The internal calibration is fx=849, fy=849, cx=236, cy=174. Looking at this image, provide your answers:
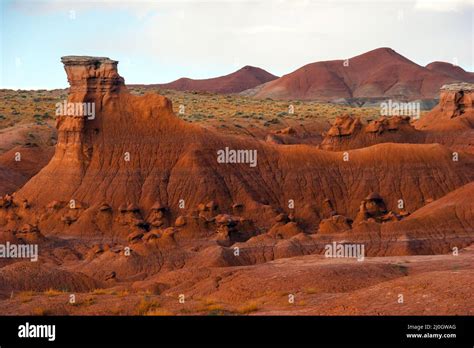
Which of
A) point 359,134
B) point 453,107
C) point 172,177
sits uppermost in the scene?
point 453,107

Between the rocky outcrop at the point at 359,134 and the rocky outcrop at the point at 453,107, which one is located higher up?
the rocky outcrop at the point at 453,107

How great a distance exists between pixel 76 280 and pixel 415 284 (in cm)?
1646

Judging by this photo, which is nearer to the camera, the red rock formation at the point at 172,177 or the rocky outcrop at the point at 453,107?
the red rock formation at the point at 172,177

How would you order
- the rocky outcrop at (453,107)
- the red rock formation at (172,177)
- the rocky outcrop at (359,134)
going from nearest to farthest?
the red rock formation at (172,177)
the rocky outcrop at (359,134)
the rocky outcrop at (453,107)

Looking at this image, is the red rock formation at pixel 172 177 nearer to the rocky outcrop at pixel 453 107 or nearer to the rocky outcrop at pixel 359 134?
the rocky outcrop at pixel 359 134

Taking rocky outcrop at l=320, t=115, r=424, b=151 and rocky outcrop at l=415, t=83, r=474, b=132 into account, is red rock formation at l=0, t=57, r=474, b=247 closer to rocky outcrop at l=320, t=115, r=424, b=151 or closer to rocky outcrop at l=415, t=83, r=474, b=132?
rocky outcrop at l=320, t=115, r=424, b=151

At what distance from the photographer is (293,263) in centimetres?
4088

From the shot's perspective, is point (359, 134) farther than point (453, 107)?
No

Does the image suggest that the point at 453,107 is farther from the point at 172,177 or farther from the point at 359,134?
the point at 172,177

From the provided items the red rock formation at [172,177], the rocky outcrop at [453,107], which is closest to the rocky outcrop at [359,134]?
the red rock formation at [172,177]

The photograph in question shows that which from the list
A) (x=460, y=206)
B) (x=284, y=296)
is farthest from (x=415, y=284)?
(x=460, y=206)

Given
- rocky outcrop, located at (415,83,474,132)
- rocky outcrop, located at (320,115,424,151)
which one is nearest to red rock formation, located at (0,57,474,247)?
rocky outcrop, located at (320,115,424,151)

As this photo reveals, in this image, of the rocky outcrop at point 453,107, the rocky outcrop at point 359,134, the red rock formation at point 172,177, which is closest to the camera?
the red rock formation at point 172,177

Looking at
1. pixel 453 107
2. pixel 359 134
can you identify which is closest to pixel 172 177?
pixel 359 134
